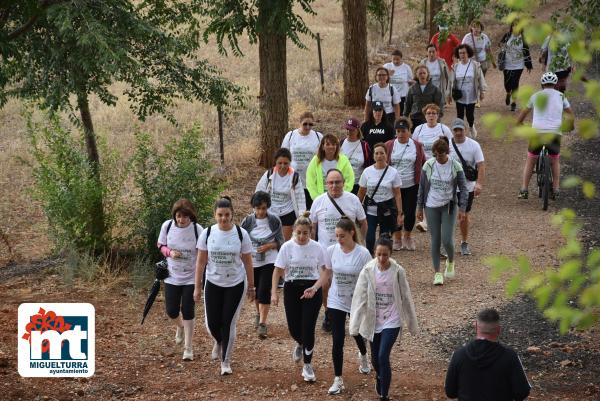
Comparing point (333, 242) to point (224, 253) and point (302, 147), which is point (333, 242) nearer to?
point (224, 253)

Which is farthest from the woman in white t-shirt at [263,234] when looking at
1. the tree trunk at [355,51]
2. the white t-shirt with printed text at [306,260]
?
the tree trunk at [355,51]

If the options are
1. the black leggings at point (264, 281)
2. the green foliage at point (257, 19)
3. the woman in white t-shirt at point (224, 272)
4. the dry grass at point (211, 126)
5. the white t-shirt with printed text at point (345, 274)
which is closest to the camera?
the white t-shirt with printed text at point (345, 274)

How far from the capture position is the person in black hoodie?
6.18 metres

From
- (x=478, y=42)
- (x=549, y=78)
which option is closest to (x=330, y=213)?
(x=549, y=78)

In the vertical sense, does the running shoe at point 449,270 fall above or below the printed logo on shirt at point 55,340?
above

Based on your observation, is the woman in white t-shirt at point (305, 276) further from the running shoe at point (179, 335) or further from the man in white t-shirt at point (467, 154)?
the man in white t-shirt at point (467, 154)

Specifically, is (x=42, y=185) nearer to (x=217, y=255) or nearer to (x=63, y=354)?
(x=63, y=354)

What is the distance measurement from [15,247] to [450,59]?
375 inches

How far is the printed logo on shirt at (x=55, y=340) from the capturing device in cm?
950

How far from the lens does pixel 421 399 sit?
8547 mm

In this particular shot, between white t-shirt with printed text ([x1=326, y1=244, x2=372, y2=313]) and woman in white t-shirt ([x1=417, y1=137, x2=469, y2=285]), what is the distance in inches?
123

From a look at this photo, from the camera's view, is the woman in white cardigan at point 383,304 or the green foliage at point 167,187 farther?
the green foliage at point 167,187

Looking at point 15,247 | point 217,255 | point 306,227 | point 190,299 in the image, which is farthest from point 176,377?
point 15,247

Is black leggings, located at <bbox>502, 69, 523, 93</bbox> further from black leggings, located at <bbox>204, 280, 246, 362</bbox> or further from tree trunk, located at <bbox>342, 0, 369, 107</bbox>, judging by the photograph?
black leggings, located at <bbox>204, 280, 246, 362</bbox>
